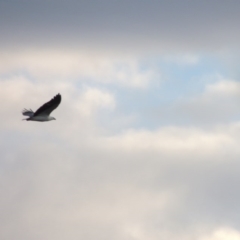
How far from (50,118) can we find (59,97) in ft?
15.5

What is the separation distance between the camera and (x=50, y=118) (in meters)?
151

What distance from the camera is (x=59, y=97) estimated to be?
146875 mm

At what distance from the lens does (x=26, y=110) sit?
503 ft

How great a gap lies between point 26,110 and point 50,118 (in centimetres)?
413

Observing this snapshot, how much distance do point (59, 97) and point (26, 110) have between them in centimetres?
792
